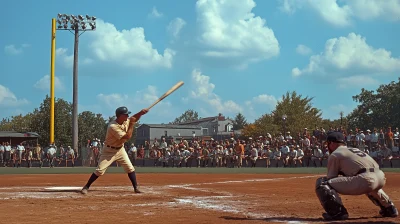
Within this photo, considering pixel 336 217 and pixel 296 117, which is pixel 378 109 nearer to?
pixel 296 117

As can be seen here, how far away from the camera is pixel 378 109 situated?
2557 inches

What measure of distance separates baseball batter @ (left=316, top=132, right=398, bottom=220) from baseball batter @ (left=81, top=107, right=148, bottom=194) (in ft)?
17.4

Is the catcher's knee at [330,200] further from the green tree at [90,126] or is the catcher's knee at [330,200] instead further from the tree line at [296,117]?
the green tree at [90,126]

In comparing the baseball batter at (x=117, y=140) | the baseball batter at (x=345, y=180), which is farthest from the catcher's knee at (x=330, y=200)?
the baseball batter at (x=117, y=140)

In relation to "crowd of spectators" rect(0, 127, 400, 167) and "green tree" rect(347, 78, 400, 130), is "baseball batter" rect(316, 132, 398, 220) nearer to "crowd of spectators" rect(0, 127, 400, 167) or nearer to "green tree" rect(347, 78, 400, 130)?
"crowd of spectators" rect(0, 127, 400, 167)

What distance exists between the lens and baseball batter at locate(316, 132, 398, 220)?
689 cm

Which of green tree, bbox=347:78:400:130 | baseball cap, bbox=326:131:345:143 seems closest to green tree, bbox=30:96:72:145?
green tree, bbox=347:78:400:130

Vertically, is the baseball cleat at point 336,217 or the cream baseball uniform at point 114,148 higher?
the cream baseball uniform at point 114,148

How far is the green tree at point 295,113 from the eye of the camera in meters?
61.7

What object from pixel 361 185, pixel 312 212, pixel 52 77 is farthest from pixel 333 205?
pixel 52 77

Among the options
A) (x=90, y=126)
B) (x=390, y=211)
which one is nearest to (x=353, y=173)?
(x=390, y=211)

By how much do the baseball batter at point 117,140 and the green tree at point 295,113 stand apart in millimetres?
50695

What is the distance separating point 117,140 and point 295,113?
52.7 meters

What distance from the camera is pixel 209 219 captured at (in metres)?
7.34
